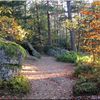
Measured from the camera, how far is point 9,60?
34.6 ft

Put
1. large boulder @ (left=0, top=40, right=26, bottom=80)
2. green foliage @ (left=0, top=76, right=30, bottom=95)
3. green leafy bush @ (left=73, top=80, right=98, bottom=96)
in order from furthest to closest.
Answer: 1. large boulder @ (left=0, top=40, right=26, bottom=80)
2. green foliage @ (left=0, top=76, right=30, bottom=95)
3. green leafy bush @ (left=73, top=80, right=98, bottom=96)

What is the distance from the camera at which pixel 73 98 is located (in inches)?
359

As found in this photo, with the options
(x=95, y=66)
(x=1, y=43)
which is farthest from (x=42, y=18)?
(x=1, y=43)

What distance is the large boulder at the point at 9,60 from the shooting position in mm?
10367

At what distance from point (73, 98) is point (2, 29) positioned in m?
7.96

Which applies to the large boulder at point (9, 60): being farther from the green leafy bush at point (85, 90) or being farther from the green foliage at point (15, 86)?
the green leafy bush at point (85, 90)

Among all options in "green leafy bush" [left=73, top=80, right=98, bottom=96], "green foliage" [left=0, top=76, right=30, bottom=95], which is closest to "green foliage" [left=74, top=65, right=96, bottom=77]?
"green leafy bush" [left=73, top=80, right=98, bottom=96]

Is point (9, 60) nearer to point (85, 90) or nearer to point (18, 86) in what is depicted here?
point (18, 86)

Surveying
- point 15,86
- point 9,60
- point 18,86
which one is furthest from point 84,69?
point 15,86

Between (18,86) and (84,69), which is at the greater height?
(18,86)

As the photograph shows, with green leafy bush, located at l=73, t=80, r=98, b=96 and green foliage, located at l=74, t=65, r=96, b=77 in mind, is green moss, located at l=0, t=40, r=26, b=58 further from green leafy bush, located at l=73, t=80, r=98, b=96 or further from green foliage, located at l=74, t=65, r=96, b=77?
green foliage, located at l=74, t=65, r=96, b=77

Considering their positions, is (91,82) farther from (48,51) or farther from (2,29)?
(48,51)

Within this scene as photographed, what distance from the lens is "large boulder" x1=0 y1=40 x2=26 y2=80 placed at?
10.4 metres

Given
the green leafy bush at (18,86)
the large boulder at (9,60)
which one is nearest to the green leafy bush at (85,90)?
the green leafy bush at (18,86)
